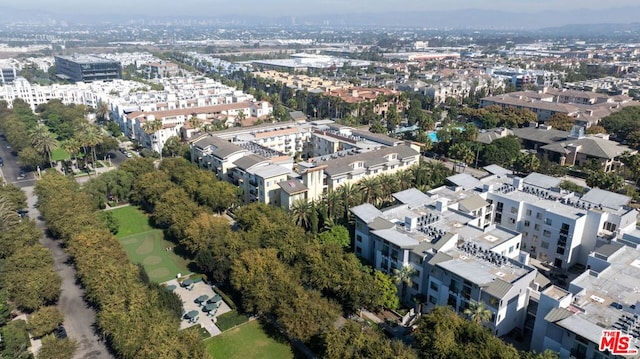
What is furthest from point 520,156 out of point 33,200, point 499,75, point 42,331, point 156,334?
point 499,75

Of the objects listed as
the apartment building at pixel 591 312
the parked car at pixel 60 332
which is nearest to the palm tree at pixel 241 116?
the parked car at pixel 60 332

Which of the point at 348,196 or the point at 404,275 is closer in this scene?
the point at 404,275

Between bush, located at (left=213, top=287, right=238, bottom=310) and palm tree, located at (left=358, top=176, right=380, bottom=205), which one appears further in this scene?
palm tree, located at (left=358, top=176, right=380, bottom=205)

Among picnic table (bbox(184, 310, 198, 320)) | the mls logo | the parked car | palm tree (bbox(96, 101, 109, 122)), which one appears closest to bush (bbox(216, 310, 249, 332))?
picnic table (bbox(184, 310, 198, 320))

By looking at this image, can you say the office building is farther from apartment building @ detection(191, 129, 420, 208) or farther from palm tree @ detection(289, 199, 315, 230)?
palm tree @ detection(289, 199, 315, 230)

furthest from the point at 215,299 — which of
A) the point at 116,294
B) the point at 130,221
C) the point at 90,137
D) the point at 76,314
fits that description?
the point at 90,137

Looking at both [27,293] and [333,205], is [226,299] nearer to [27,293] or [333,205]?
[27,293]

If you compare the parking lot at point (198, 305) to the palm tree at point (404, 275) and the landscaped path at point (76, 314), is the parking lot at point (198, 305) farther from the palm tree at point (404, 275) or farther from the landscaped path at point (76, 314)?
the palm tree at point (404, 275)

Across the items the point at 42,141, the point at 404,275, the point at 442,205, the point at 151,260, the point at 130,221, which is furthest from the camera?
the point at 42,141
